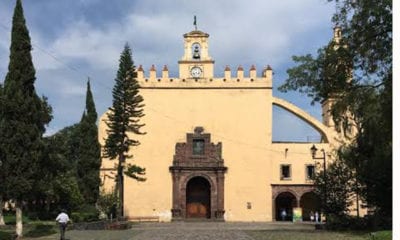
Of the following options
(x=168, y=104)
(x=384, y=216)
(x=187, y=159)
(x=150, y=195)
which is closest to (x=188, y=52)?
(x=168, y=104)

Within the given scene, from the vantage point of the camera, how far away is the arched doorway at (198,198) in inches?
1786

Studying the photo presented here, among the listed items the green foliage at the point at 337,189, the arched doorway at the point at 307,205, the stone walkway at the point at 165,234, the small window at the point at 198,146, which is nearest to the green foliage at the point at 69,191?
the small window at the point at 198,146

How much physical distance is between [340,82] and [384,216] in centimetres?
848

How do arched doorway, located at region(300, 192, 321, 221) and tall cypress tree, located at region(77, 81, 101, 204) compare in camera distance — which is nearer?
tall cypress tree, located at region(77, 81, 101, 204)

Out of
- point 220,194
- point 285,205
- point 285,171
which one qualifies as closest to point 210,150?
point 220,194

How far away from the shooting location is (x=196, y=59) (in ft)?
153

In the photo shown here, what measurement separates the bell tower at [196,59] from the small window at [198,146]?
5529 millimetres

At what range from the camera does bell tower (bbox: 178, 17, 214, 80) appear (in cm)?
4653

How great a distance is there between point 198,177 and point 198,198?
196 centimetres

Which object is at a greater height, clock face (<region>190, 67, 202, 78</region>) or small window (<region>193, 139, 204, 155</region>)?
clock face (<region>190, 67, 202, 78</region>)

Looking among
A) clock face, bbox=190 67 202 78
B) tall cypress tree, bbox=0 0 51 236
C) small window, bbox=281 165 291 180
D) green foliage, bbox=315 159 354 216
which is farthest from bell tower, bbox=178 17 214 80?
tall cypress tree, bbox=0 0 51 236

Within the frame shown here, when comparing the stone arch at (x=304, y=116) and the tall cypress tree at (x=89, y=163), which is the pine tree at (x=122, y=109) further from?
the stone arch at (x=304, y=116)

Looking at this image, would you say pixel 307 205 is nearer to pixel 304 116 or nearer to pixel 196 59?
pixel 304 116

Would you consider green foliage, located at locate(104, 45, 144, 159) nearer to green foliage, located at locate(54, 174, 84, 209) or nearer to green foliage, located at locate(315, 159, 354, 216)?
green foliage, located at locate(54, 174, 84, 209)
